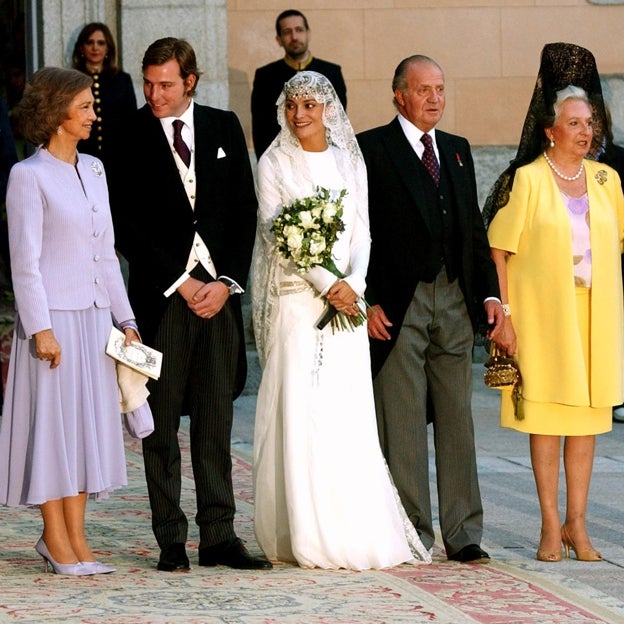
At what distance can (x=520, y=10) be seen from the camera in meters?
13.0

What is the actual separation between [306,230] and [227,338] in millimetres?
515

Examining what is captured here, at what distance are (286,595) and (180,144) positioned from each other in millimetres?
1802

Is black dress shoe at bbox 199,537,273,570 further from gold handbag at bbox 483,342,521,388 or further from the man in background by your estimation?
the man in background

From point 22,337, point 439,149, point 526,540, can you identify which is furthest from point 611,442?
point 22,337

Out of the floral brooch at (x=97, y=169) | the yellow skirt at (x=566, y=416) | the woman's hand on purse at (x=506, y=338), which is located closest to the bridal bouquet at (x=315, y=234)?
the woman's hand on purse at (x=506, y=338)

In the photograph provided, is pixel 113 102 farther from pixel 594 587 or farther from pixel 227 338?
pixel 594 587

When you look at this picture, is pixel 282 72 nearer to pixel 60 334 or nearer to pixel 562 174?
pixel 562 174

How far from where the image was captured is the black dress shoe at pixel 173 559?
666 centimetres

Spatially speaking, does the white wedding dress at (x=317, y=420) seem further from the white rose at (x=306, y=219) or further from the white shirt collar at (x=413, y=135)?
the white shirt collar at (x=413, y=135)

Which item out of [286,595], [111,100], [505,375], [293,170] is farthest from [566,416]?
[111,100]

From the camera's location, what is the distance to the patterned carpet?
5816 mm

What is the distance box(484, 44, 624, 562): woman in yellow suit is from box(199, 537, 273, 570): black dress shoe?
45.7 inches

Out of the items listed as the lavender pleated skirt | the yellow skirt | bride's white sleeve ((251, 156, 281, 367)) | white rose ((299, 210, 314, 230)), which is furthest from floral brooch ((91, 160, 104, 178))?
the yellow skirt

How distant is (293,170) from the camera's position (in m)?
6.99
